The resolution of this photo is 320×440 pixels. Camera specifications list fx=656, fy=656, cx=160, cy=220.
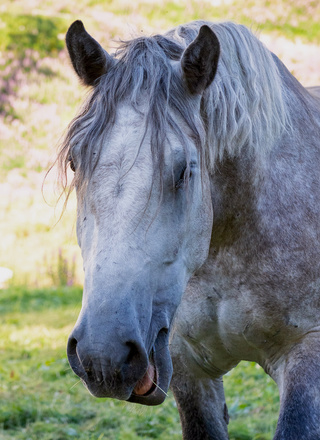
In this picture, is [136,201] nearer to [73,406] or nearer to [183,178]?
[183,178]

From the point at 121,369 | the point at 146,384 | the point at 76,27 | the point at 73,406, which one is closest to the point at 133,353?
the point at 121,369

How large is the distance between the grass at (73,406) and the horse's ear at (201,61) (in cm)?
118

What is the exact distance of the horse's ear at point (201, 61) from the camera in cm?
225

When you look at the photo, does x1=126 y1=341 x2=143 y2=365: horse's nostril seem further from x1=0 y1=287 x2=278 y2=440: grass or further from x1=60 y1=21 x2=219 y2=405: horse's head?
x1=0 y1=287 x2=278 y2=440: grass

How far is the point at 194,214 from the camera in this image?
2.30 meters

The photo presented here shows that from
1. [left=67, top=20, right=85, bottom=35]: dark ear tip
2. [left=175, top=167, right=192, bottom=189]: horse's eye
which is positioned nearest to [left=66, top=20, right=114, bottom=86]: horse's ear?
[left=67, top=20, right=85, bottom=35]: dark ear tip

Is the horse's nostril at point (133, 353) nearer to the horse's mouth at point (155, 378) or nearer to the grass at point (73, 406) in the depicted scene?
the horse's mouth at point (155, 378)

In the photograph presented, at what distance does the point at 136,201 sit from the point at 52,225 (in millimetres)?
2679

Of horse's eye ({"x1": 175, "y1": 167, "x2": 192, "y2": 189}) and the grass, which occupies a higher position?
horse's eye ({"x1": 175, "y1": 167, "x2": 192, "y2": 189})

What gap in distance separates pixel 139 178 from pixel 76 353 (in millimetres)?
572

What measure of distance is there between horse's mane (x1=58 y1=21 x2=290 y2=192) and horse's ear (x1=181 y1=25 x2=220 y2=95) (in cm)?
4

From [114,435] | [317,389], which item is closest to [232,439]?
[114,435]

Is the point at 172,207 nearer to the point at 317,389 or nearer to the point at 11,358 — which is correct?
the point at 317,389

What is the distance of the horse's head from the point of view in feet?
6.31
